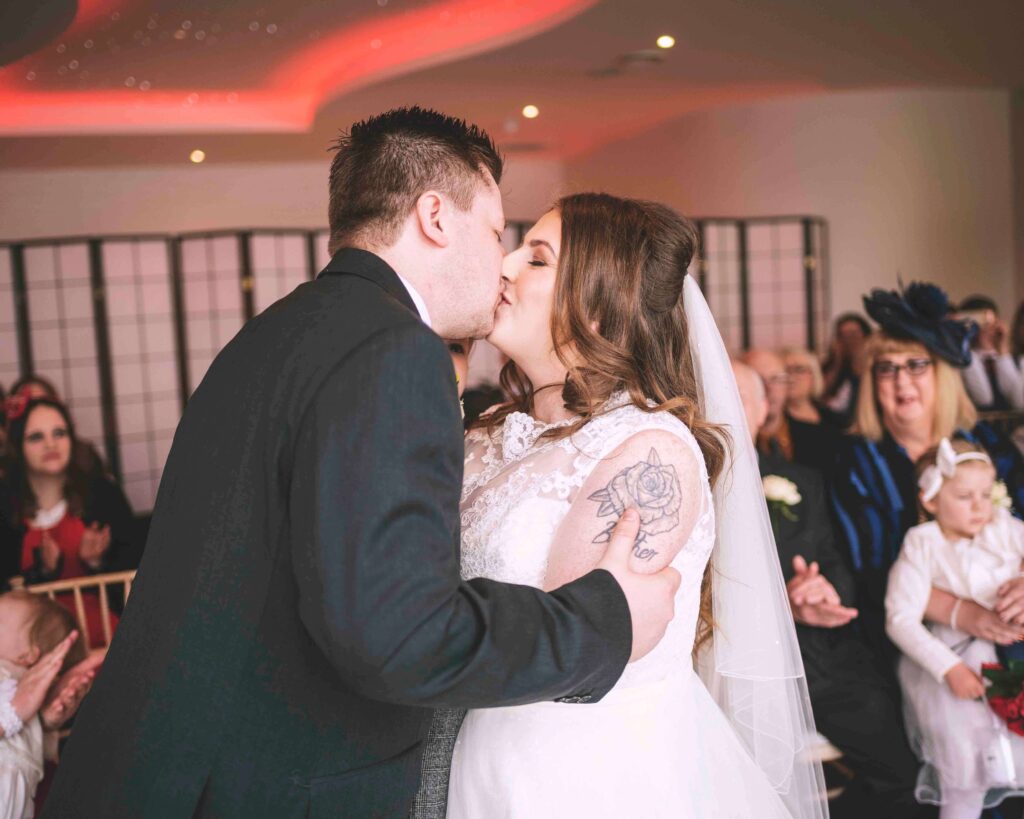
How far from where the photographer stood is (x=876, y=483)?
3.45 meters

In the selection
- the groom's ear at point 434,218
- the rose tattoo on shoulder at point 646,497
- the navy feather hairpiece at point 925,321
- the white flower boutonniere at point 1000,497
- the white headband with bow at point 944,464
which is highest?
the groom's ear at point 434,218

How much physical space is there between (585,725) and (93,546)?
3.19m

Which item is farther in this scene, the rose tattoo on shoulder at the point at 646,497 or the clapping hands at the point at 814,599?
the clapping hands at the point at 814,599

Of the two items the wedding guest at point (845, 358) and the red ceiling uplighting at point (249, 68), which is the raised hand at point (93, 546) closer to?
the red ceiling uplighting at point (249, 68)

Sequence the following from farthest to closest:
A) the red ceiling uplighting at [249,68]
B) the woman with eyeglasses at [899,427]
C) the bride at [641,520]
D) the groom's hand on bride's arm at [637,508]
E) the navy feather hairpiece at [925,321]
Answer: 1. the red ceiling uplighting at [249,68]
2. the navy feather hairpiece at [925,321]
3. the woman with eyeglasses at [899,427]
4. the bride at [641,520]
5. the groom's hand on bride's arm at [637,508]

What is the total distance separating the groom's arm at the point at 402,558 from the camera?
1.20m

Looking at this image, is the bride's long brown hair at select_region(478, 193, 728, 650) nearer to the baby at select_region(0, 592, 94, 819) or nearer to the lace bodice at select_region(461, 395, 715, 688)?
the lace bodice at select_region(461, 395, 715, 688)

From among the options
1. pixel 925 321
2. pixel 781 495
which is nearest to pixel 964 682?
pixel 781 495

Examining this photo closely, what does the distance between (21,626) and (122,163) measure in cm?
745

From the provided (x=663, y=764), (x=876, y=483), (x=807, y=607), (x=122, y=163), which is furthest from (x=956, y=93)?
(x=663, y=764)

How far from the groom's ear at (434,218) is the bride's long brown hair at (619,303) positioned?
537mm

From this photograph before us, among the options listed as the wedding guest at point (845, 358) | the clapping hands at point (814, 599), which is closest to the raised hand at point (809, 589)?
the clapping hands at point (814, 599)

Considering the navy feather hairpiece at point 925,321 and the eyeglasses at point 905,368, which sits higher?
the navy feather hairpiece at point 925,321

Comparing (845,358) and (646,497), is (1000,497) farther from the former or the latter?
(845,358)
